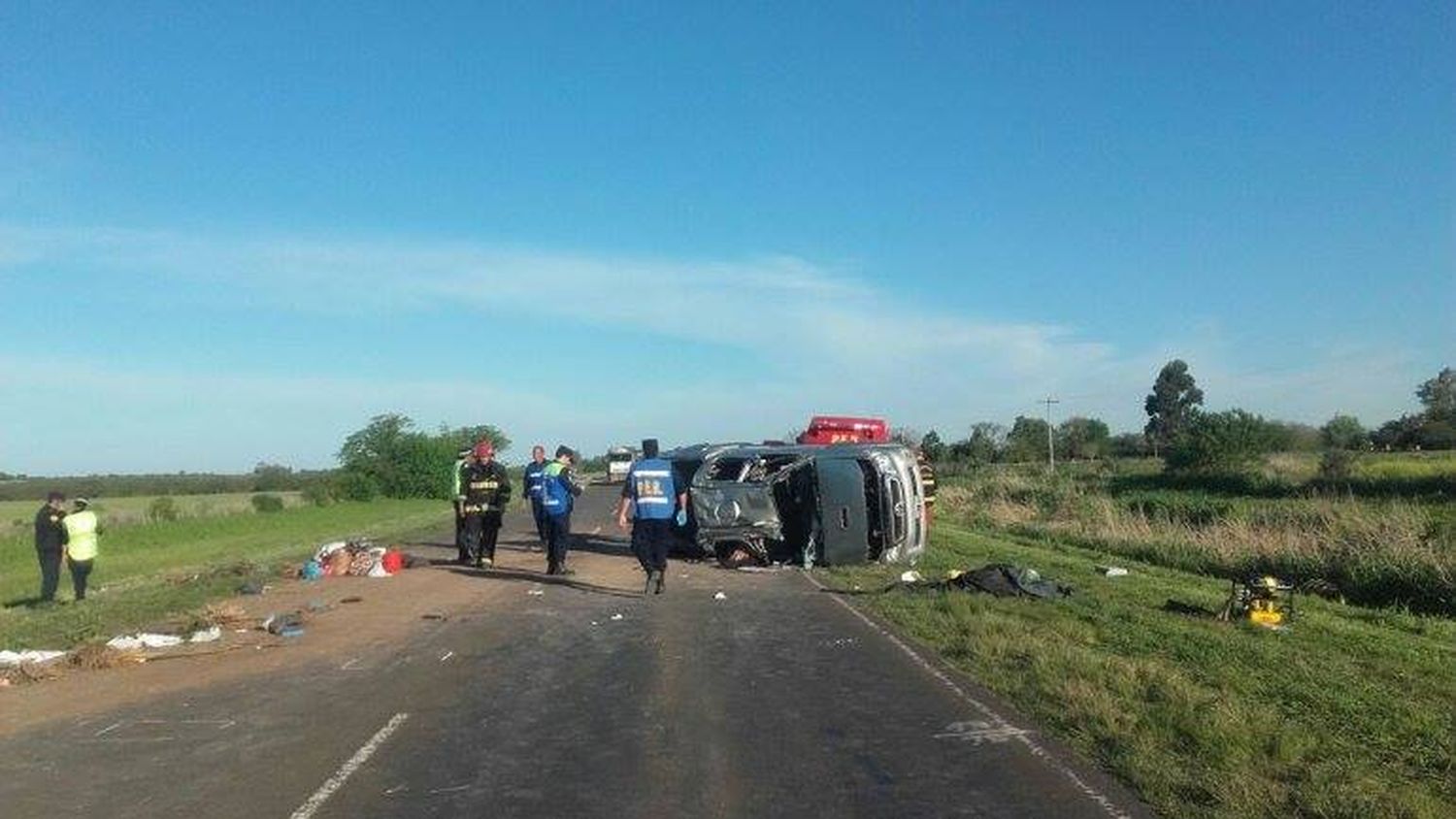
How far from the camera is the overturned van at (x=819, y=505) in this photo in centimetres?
2058

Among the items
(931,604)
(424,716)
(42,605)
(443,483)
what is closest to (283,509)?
(443,483)

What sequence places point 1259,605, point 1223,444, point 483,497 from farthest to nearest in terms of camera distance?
point 1223,444 < point 483,497 < point 1259,605

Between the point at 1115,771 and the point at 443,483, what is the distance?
68.8m

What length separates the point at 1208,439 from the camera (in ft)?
204

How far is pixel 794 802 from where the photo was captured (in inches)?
263

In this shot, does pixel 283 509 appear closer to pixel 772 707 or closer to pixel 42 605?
pixel 42 605

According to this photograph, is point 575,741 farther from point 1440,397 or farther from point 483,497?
point 1440,397

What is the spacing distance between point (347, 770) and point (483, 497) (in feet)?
41.3

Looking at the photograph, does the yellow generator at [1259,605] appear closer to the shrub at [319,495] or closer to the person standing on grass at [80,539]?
the person standing on grass at [80,539]

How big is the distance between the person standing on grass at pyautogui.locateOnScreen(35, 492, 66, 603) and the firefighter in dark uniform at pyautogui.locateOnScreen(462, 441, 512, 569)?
5666 millimetres

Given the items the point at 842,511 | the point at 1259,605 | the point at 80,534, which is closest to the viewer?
the point at 1259,605

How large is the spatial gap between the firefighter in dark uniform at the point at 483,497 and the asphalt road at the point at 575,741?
23.7ft

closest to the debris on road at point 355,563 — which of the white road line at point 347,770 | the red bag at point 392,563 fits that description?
the red bag at point 392,563

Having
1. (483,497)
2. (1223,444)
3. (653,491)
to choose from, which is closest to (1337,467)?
(1223,444)
